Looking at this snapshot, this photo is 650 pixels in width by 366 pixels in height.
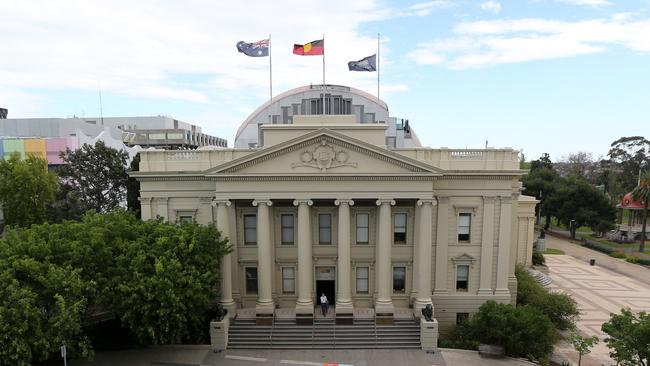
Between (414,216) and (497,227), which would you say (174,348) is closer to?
(414,216)

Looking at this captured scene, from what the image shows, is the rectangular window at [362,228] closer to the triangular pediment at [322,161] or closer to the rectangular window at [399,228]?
the rectangular window at [399,228]

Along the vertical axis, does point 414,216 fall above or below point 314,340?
above

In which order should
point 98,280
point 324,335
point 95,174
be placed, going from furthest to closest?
point 95,174
point 324,335
point 98,280

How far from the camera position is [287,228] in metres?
27.4

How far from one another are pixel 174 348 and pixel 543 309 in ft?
83.4

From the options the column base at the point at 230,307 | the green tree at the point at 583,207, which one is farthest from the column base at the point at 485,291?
the green tree at the point at 583,207

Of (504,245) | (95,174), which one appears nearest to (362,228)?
(504,245)

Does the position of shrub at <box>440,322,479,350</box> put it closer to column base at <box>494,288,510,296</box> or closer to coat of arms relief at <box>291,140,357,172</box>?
column base at <box>494,288,510,296</box>

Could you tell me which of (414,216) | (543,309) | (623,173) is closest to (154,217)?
(414,216)

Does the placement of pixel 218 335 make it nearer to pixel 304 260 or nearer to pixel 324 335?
pixel 324 335

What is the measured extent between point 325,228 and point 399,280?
6.36 metres

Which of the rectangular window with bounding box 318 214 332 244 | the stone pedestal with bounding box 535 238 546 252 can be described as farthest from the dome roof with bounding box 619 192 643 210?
the rectangular window with bounding box 318 214 332 244

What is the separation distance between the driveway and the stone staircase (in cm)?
1053

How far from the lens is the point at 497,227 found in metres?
26.9
